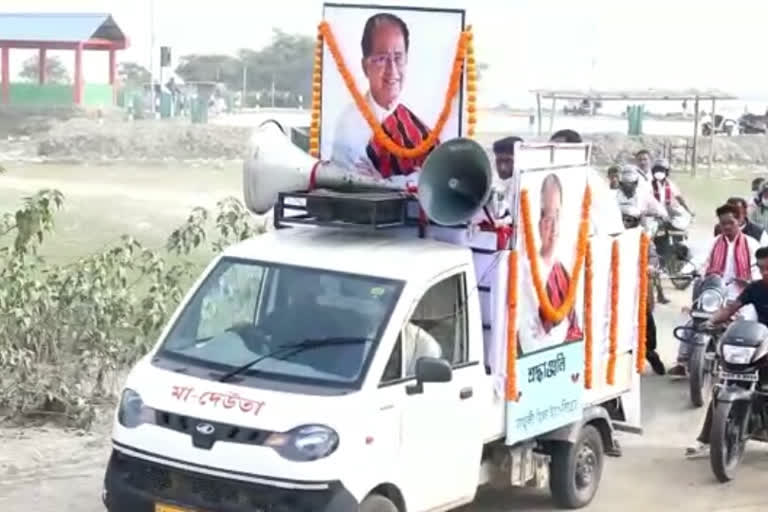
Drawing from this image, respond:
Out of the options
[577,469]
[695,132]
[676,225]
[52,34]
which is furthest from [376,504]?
[695,132]

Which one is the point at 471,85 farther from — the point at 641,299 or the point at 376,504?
the point at 376,504

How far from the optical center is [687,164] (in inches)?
1139

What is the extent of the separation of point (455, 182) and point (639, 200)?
8126 mm

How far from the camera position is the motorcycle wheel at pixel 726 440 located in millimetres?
8500

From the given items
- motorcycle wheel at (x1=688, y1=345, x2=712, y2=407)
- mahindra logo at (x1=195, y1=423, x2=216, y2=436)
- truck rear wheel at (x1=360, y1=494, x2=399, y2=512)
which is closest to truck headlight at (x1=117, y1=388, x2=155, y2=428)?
mahindra logo at (x1=195, y1=423, x2=216, y2=436)

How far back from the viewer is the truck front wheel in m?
7.81

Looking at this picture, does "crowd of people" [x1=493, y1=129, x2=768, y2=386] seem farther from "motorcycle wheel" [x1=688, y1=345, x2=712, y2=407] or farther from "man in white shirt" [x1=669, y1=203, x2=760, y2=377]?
"motorcycle wheel" [x1=688, y1=345, x2=712, y2=407]

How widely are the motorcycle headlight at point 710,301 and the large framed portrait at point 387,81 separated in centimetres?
395

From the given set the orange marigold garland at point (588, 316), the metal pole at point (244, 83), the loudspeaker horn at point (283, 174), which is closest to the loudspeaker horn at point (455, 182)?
the loudspeaker horn at point (283, 174)

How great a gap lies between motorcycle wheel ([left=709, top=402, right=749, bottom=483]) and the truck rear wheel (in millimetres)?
3228

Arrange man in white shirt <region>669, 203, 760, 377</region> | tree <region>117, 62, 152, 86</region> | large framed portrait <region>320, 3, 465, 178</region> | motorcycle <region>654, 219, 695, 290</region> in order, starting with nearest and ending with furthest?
large framed portrait <region>320, 3, 465, 178</region>, man in white shirt <region>669, 203, 760, 377</region>, motorcycle <region>654, 219, 695, 290</region>, tree <region>117, 62, 152, 86</region>

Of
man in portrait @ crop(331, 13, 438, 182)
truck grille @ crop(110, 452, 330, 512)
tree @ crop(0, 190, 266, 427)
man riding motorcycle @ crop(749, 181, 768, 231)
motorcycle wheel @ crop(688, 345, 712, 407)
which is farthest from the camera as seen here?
man riding motorcycle @ crop(749, 181, 768, 231)

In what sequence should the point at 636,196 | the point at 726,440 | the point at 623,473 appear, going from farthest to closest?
1. the point at 636,196
2. the point at 623,473
3. the point at 726,440

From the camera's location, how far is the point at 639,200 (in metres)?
14.6
